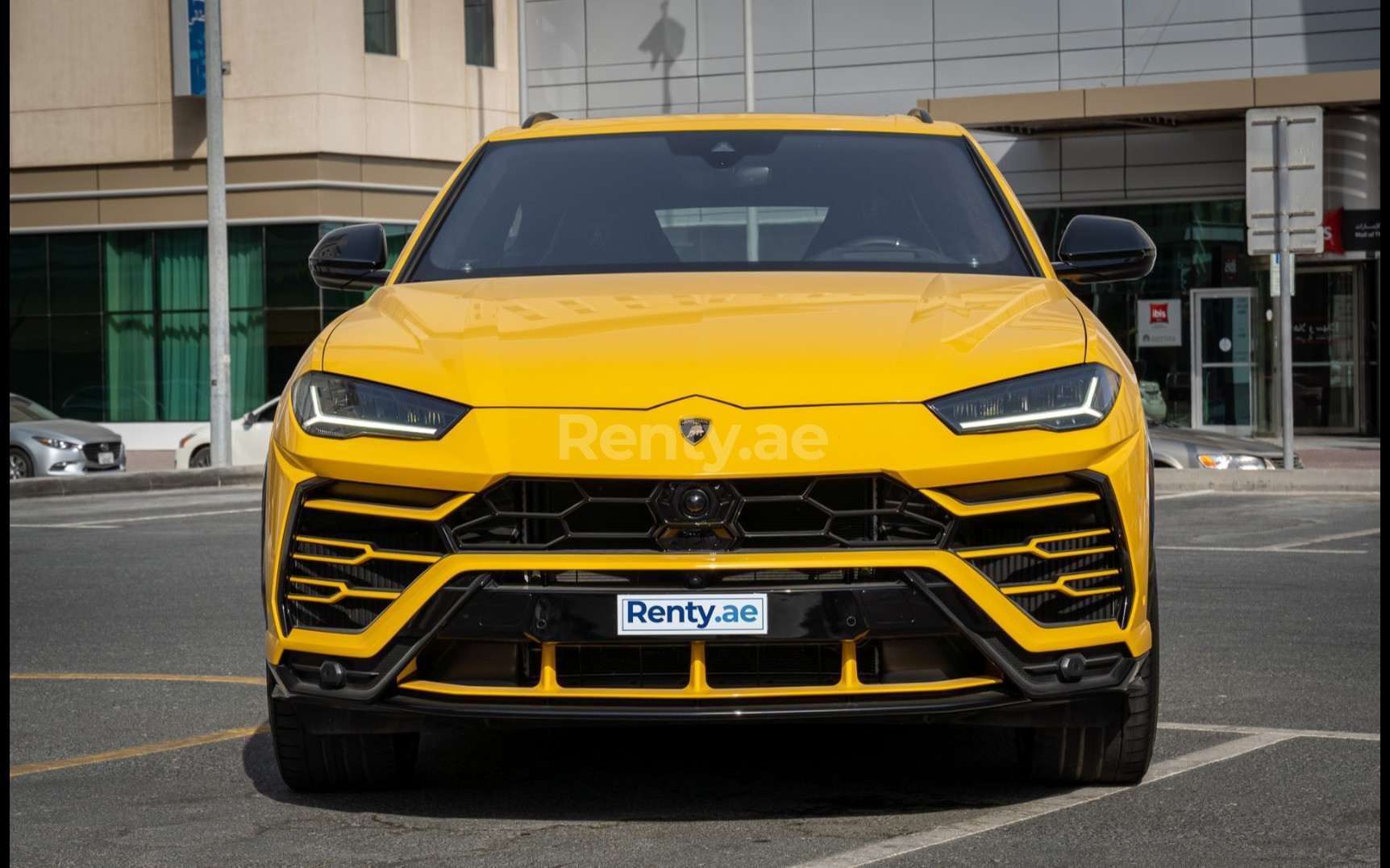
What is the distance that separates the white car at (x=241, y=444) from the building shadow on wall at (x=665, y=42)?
35.0 ft

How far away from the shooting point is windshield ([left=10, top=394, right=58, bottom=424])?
2320cm

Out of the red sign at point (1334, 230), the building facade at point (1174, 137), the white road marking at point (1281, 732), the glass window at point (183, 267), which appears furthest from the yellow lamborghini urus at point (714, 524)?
the glass window at point (183, 267)

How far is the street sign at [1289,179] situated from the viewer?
742 inches

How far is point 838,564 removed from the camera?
407 cm

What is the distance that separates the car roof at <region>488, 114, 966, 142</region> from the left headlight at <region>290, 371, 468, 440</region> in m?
1.93

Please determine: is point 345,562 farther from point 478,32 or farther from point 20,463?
point 478,32

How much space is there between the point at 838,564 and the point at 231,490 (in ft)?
60.2

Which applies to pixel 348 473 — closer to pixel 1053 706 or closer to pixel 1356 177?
pixel 1053 706

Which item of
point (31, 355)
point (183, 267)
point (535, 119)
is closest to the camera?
point (535, 119)

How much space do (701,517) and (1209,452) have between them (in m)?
15.4

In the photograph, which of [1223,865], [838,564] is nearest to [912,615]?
[838,564]

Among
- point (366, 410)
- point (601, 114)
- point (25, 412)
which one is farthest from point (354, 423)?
point (601, 114)

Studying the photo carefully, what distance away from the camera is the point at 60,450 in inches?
885

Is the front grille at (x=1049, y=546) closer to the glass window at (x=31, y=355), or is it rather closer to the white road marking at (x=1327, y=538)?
the white road marking at (x=1327, y=538)
